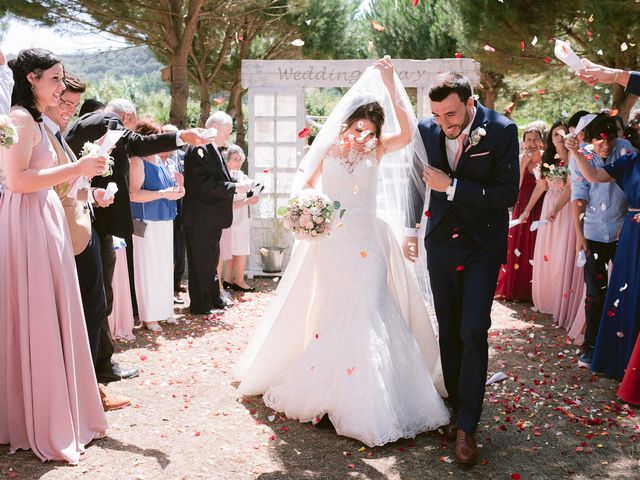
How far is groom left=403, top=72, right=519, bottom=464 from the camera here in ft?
13.6

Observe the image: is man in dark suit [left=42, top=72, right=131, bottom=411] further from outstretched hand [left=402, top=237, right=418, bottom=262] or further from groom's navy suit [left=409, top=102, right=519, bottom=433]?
groom's navy suit [left=409, top=102, right=519, bottom=433]

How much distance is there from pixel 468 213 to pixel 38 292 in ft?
8.60

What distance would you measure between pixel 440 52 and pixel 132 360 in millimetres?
16752

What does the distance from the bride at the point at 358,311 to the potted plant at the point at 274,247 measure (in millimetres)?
5119

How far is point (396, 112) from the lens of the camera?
486 centimetres

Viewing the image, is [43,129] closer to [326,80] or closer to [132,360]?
[132,360]

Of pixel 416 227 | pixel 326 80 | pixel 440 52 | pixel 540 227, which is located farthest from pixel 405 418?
pixel 440 52

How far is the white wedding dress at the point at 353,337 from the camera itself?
4.38m

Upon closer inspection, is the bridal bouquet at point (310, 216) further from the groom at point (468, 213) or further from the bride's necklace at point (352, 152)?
the groom at point (468, 213)

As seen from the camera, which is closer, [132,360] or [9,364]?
[9,364]

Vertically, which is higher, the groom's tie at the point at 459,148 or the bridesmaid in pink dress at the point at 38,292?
the groom's tie at the point at 459,148

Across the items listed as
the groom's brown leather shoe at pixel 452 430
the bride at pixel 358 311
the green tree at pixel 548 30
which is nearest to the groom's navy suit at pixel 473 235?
the groom's brown leather shoe at pixel 452 430

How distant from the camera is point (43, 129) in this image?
4.06 m

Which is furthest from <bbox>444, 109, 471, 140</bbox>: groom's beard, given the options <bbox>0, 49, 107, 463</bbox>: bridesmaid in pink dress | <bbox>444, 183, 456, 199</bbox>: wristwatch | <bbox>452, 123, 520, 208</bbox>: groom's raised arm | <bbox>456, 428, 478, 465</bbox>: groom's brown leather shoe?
<bbox>0, 49, 107, 463</bbox>: bridesmaid in pink dress
